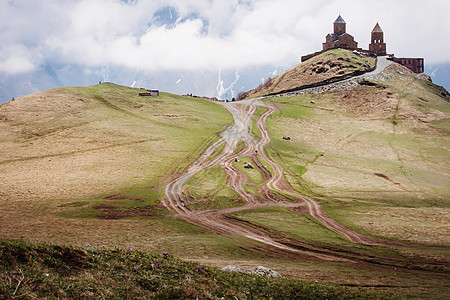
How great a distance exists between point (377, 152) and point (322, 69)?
5333cm

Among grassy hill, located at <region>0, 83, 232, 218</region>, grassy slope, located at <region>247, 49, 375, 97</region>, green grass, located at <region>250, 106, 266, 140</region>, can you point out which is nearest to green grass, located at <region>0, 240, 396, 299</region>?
grassy hill, located at <region>0, 83, 232, 218</region>

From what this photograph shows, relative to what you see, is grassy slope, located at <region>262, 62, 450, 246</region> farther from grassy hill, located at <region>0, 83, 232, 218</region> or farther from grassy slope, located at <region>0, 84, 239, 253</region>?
grassy hill, located at <region>0, 83, 232, 218</region>

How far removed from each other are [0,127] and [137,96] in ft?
122

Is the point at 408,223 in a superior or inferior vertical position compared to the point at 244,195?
inferior

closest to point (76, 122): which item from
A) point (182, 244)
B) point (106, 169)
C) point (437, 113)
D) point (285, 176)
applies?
point (106, 169)

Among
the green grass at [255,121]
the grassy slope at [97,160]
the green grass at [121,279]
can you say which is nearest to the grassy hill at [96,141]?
the grassy slope at [97,160]

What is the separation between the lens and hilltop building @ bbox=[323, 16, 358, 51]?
140 metres

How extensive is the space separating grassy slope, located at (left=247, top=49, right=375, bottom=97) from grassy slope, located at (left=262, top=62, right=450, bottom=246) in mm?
9405

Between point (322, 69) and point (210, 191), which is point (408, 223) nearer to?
point (210, 191)

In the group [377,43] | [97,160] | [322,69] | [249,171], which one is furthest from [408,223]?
[377,43]

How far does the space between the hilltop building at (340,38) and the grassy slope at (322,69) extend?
662 cm

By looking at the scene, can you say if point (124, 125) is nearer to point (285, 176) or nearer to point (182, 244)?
point (285, 176)

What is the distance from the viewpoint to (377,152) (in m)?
78.4

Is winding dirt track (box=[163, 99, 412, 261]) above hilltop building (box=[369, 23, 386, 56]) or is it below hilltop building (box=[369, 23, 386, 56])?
below
